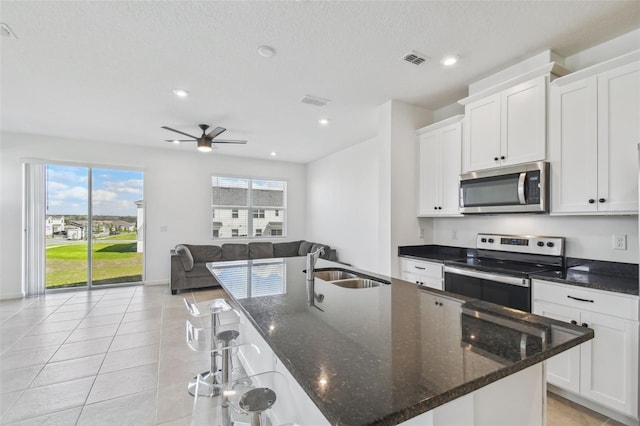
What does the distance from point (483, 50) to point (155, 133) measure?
4.78m

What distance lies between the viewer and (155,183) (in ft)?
19.2

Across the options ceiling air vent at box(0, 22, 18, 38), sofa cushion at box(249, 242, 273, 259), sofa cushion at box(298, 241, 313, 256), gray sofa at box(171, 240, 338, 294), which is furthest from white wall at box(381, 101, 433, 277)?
sofa cushion at box(249, 242, 273, 259)

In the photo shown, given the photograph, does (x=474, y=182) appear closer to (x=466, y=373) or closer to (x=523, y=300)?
(x=523, y=300)

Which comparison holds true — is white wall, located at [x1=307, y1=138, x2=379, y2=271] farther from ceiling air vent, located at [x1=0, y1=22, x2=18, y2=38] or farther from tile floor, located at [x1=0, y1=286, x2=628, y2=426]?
ceiling air vent, located at [x1=0, y1=22, x2=18, y2=38]

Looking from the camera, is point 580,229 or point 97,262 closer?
point 580,229

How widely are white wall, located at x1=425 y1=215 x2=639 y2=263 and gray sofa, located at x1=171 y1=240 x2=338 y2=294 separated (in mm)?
2731

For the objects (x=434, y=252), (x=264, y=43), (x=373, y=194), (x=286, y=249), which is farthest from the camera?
(x=286, y=249)

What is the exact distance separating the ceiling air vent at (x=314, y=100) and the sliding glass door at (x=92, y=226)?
420 centimetres

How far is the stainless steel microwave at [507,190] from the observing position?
242 cm

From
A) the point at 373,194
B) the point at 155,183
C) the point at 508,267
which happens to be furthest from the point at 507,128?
the point at 155,183

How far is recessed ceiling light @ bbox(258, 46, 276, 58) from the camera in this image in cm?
237

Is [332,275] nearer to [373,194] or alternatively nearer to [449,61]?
[449,61]

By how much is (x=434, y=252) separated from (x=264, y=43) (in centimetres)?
299

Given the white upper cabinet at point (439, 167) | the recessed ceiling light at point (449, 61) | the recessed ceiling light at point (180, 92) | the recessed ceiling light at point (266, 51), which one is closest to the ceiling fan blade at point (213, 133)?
the recessed ceiling light at point (180, 92)
